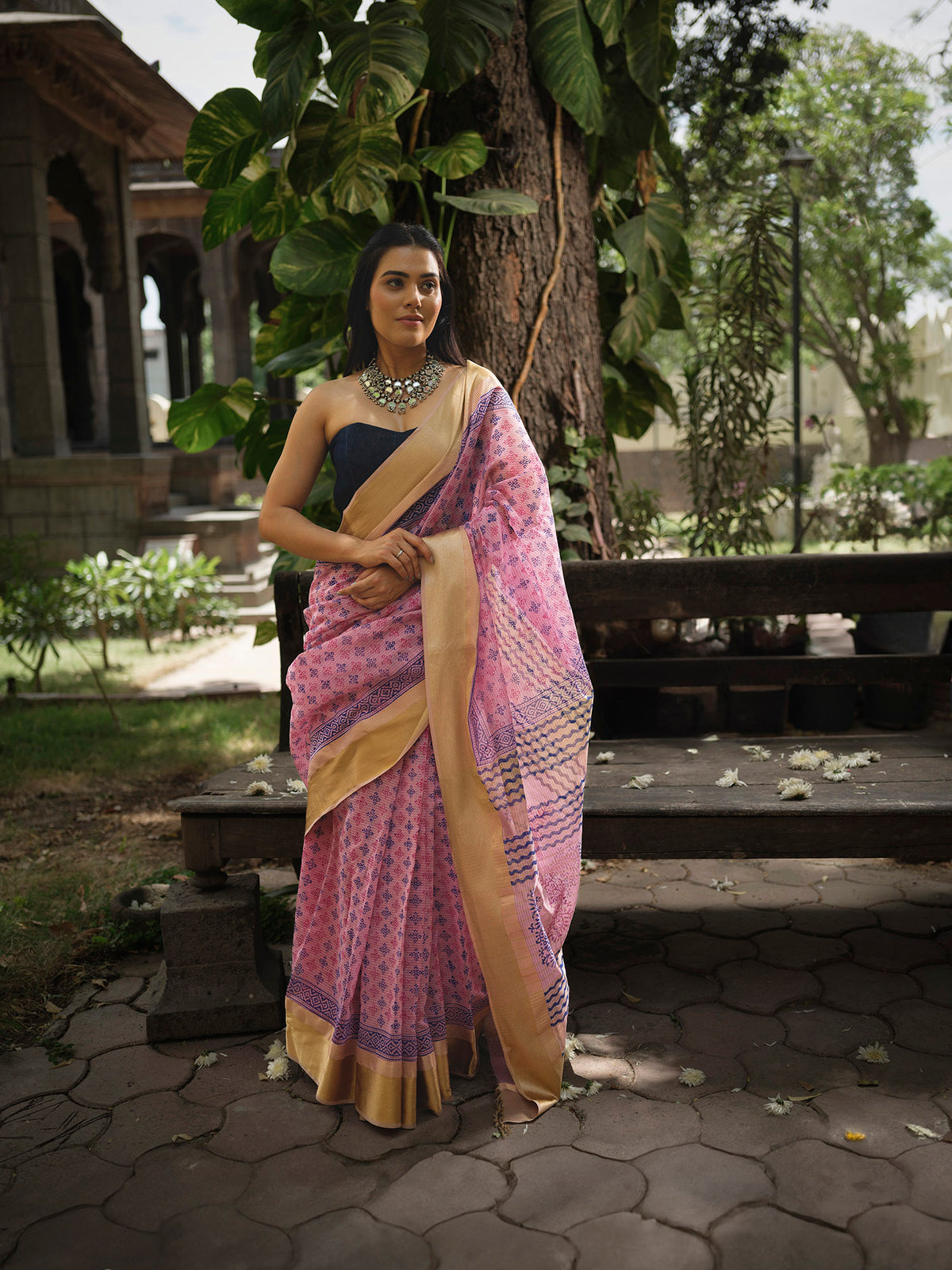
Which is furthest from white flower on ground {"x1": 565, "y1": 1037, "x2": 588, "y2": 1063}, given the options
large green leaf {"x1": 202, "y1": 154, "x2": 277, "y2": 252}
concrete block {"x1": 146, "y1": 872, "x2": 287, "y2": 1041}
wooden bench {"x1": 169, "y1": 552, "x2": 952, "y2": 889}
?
large green leaf {"x1": 202, "y1": 154, "x2": 277, "y2": 252}

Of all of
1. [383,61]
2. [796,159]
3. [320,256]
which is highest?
[796,159]

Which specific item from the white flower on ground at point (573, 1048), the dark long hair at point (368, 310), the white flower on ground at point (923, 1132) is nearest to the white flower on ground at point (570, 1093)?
the white flower on ground at point (573, 1048)

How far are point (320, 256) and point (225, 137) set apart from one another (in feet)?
2.17

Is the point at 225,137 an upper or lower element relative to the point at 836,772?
upper

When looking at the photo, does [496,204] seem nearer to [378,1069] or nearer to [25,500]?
[378,1069]

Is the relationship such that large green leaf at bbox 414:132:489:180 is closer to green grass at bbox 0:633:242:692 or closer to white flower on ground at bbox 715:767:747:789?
white flower on ground at bbox 715:767:747:789

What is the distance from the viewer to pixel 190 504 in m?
12.7

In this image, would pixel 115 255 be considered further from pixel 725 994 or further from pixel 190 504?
pixel 725 994

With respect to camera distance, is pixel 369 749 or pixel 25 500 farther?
pixel 25 500

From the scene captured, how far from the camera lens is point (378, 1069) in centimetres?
238

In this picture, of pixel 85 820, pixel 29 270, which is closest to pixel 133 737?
pixel 85 820

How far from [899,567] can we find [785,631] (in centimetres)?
157

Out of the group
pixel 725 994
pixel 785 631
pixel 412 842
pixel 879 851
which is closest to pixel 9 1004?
pixel 412 842

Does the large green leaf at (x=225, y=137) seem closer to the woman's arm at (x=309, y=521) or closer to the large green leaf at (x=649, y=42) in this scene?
the large green leaf at (x=649, y=42)
